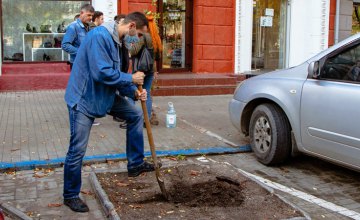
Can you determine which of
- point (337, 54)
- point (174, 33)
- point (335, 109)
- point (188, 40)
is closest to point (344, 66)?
point (337, 54)

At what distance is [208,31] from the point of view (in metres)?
13.2

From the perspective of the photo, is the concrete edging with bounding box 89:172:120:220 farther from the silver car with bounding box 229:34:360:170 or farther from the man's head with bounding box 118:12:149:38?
the silver car with bounding box 229:34:360:170

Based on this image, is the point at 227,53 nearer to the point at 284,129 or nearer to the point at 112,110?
the point at 284,129

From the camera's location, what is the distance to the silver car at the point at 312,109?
511 centimetres

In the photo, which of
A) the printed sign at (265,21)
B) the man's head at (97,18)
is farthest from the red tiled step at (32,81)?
the printed sign at (265,21)

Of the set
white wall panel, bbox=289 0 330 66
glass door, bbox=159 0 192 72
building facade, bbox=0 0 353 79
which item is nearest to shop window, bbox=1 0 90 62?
building facade, bbox=0 0 353 79

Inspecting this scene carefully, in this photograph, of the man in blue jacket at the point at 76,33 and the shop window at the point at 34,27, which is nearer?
the man in blue jacket at the point at 76,33

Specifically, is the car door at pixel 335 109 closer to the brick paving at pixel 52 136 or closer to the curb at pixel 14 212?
the brick paving at pixel 52 136

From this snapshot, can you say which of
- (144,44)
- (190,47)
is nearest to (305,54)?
(190,47)

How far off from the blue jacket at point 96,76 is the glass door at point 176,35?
869 cm

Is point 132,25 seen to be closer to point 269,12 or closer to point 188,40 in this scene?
point 188,40

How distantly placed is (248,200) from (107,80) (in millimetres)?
1758

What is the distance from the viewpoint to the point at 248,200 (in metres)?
4.75

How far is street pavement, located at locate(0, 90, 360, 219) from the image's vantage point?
4.80m
